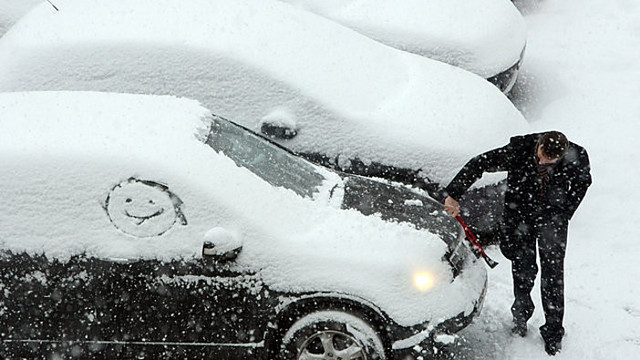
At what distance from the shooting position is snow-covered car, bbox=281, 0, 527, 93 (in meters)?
7.09

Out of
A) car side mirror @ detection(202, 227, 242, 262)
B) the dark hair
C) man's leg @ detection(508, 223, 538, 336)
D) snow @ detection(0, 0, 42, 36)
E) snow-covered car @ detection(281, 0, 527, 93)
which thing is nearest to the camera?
car side mirror @ detection(202, 227, 242, 262)

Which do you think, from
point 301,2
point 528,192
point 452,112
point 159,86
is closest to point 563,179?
point 528,192

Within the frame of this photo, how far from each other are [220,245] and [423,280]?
113 cm

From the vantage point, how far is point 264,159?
14.8 feet

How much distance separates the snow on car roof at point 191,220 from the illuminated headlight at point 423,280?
29mm

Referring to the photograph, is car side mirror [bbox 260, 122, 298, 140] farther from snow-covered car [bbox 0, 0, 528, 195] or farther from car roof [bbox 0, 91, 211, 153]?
car roof [bbox 0, 91, 211, 153]

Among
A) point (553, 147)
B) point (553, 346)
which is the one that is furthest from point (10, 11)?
point (553, 346)

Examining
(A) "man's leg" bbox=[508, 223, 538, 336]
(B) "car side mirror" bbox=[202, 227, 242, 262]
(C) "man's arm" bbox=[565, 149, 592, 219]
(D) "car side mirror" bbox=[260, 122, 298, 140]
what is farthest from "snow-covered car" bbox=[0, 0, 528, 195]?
(B) "car side mirror" bbox=[202, 227, 242, 262]

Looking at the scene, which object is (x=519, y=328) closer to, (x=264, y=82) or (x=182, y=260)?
(x=182, y=260)

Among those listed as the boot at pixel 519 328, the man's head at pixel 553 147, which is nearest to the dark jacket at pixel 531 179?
the man's head at pixel 553 147

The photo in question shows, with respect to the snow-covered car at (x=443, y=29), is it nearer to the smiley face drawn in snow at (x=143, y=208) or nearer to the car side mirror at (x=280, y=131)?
the car side mirror at (x=280, y=131)

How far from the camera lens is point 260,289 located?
157 inches

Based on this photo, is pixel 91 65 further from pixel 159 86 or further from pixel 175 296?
pixel 175 296

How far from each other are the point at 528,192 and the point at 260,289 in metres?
1.70
